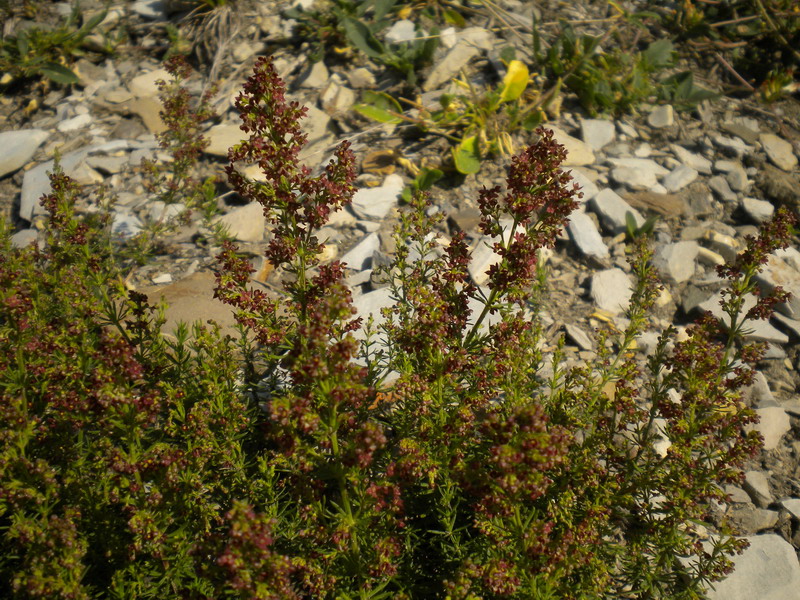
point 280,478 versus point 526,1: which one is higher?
point 526,1

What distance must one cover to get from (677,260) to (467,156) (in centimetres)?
169

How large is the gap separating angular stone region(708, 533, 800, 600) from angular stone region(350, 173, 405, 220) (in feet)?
10.2

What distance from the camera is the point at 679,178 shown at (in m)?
5.23

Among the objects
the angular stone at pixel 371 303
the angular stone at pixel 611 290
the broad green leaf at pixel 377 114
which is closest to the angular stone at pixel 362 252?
the angular stone at pixel 371 303

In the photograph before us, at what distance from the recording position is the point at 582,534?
8.63 feet

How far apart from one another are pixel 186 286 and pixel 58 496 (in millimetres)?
1761

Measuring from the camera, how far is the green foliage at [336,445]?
2.21m

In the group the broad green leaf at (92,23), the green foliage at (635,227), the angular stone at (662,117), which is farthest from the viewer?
the broad green leaf at (92,23)

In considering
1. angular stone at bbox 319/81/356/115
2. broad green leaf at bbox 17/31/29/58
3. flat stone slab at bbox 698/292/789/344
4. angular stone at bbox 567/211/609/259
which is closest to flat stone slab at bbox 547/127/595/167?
angular stone at bbox 567/211/609/259

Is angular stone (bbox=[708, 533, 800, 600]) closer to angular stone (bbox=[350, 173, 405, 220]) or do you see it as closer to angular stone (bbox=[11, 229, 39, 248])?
angular stone (bbox=[350, 173, 405, 220])

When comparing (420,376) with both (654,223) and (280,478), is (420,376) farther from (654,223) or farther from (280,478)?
(654,223)

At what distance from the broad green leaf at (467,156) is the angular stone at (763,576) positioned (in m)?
3.04

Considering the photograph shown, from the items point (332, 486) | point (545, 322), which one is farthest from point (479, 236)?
point (332, 486)

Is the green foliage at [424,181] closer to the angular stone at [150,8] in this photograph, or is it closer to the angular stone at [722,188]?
the angular stone at [722,188]
